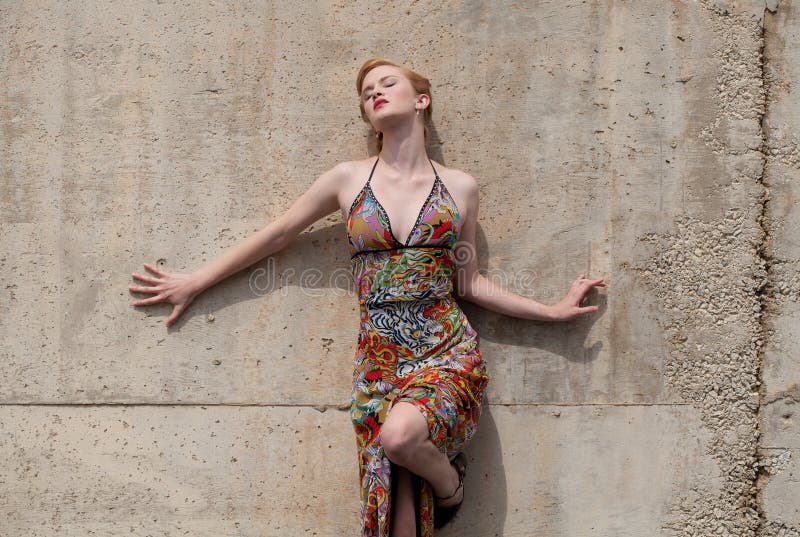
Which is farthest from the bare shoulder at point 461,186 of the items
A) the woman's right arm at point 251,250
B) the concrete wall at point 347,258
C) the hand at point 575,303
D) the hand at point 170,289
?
the hand at point 170,289

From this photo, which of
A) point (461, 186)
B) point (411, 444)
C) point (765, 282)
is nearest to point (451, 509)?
point (411, 444)

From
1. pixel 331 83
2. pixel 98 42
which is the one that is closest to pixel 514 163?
pixel 331 83

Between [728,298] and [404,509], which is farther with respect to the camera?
[728,298]

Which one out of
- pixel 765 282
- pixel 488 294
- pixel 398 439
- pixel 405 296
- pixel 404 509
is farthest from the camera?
pixel 765 282

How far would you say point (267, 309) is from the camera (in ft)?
11.1

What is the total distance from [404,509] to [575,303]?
42.2 inches

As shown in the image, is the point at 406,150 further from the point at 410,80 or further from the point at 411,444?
the point at 411,444

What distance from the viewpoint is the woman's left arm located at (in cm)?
323

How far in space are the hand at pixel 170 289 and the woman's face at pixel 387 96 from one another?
3.31 ft

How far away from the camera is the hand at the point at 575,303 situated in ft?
10.7

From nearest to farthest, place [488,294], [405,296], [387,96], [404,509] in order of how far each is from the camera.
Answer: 1. [404,509]
2. [405,296]
3. [387,96]
4. [488,294]

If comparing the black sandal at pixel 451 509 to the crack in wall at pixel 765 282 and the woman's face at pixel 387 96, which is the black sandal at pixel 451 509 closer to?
the crack in wall at pixel 765 282

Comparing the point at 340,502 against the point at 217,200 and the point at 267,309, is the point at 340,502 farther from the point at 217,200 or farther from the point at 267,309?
the point at 217,200

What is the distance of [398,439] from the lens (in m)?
2.75
